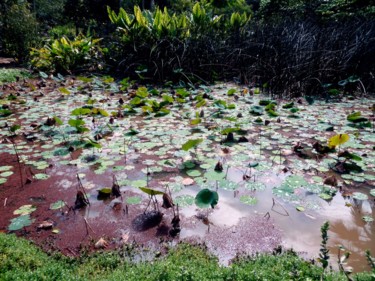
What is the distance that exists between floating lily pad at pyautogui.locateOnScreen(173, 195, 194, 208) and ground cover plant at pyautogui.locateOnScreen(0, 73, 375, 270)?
0.5 inches

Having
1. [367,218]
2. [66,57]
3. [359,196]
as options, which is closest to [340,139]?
[359,196]

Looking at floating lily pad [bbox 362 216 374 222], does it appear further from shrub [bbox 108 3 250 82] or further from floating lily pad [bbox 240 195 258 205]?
shrub [bbox 108 3 250 82]

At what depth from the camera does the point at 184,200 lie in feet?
7.61

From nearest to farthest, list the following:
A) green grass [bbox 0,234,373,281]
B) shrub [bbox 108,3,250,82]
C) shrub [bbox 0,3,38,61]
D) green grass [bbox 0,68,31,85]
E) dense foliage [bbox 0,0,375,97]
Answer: green grass [bbox 0,234,373,281], dense foliage [bbox 0,0,375,97], shrub [bbox 108,3,250,82], green grass [bbox 0,68,31,85], shrub [bbox 0,3,38,61]

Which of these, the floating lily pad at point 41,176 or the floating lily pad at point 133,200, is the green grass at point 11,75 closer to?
the floating lily pad at point 41,176

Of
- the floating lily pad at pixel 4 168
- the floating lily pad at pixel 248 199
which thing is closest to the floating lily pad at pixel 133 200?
the floating lily pad at pixel 248 199

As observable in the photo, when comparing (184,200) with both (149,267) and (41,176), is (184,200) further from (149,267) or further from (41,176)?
(41,176)

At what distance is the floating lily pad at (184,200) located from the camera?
2.28m

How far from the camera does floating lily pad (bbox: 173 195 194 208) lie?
2283 millimetres

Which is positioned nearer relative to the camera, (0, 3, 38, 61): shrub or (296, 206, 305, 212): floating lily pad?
(296, 206, 305, 212): floating lily pad

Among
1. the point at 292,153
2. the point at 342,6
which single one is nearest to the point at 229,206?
the point at 292,153

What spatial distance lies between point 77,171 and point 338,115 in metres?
3.51

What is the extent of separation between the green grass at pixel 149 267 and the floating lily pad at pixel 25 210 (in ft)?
1.28

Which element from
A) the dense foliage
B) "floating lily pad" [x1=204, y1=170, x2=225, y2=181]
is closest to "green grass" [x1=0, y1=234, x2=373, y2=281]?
"floating lily pad" [x1=204, y1=170, x2=225, y2=181]
